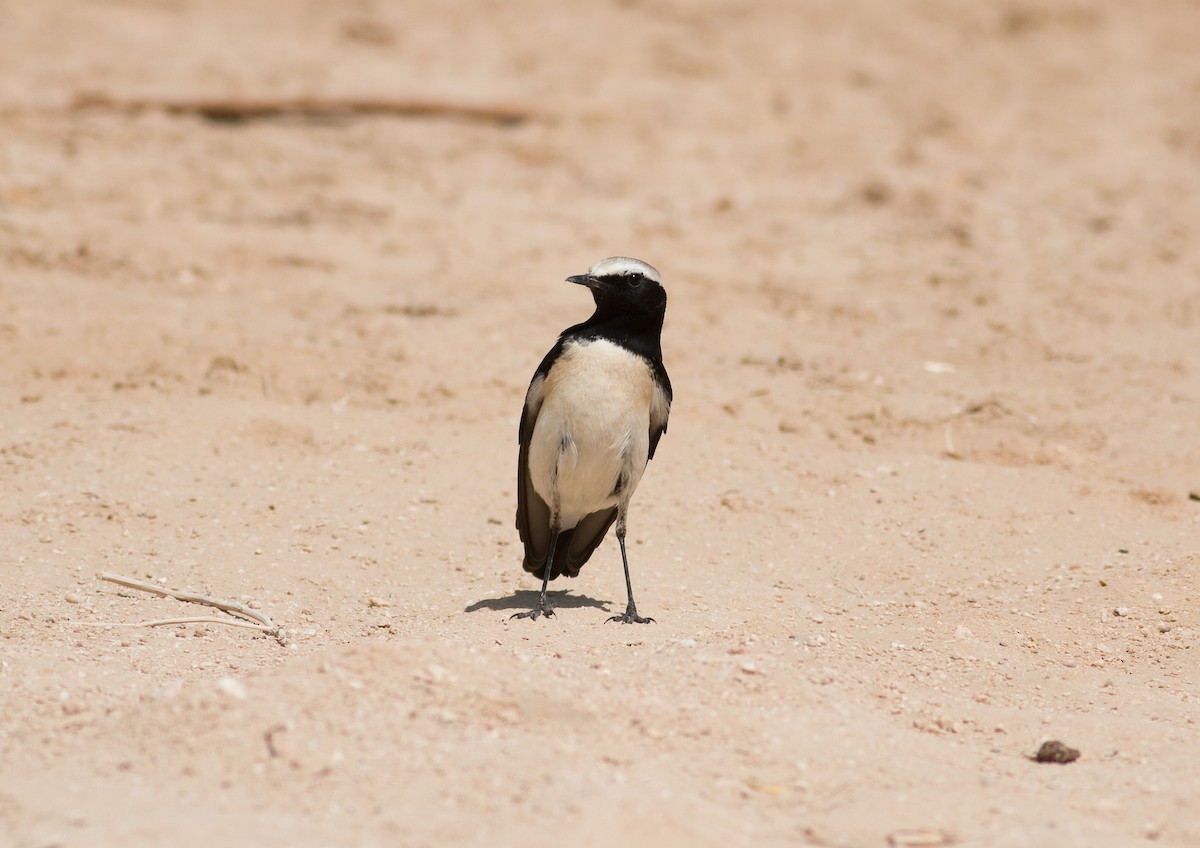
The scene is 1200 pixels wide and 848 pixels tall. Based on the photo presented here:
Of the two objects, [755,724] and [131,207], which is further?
[131,207]

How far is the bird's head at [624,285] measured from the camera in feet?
20.4

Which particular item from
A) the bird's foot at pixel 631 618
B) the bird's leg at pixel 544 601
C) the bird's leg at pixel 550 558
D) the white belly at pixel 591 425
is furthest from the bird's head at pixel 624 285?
the bird's foot at pixel 631 618

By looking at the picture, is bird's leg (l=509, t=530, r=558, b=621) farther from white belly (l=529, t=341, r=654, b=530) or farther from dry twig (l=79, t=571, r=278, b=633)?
dry twig (l=79, t=571, r=278, b=633)

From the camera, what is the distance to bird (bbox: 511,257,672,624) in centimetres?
618

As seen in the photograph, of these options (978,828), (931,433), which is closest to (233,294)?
(931,433)

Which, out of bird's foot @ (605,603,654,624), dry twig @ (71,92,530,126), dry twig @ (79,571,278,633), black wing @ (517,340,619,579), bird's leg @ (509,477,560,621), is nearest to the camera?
dry twig @ (79,571,278,633)

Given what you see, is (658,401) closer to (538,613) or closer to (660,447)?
(538,613)

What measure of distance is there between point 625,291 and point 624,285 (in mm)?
29

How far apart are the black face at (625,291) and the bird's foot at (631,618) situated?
1.39 m

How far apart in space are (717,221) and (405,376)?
13.1 feet

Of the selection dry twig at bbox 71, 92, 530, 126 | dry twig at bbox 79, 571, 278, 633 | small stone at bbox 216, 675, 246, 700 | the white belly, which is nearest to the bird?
the white belly

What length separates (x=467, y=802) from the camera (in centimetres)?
379

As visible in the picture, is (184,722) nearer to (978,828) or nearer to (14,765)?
(14,765)

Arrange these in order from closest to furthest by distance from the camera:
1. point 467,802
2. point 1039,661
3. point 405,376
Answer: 1. point 467,802
2. point 1039,661
3. point 405,376
